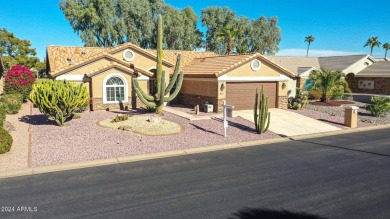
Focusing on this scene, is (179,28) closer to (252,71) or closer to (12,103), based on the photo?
(252,71)

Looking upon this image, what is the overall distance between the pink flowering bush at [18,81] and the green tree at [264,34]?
4448 cm

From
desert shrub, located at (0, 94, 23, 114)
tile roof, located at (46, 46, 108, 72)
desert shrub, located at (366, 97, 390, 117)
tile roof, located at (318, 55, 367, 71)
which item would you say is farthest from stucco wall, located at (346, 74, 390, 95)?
desert shrub, located at (0, 94, 23, 114)

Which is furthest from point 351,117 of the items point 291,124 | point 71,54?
point 71,54

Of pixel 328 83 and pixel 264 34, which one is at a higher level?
pixel 264 34

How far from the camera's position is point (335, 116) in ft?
71.4

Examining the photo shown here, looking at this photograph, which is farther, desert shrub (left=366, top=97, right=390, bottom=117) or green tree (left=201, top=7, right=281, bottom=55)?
green tree (left=201, top=7, right=281, bottom=55)

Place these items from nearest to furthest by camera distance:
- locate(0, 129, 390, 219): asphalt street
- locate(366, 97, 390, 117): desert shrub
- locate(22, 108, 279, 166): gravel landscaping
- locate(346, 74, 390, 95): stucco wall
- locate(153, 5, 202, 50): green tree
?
locate(0, 129, 390, 219): asphalt street → locate(22, 108, 279, 166): gravel landscaping → locate(366, 97, 390, 117): desert shrub → locate(346, 74, 390, 95): stucco wall → locate(153, 5, 202, 50): green tree

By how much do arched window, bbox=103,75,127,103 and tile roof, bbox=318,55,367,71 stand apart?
2889 cm

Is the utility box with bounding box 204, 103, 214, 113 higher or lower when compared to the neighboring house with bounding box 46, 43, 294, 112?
lower

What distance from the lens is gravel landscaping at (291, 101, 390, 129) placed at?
19.8m

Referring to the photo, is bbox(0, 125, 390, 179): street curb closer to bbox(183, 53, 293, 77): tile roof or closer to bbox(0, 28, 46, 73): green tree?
bbox(183, 53, 293, 77): tile roof

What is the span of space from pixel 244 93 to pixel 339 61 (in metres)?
25.3

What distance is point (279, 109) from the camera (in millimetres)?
23766

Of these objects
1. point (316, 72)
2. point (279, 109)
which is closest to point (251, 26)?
point (316, 72)
